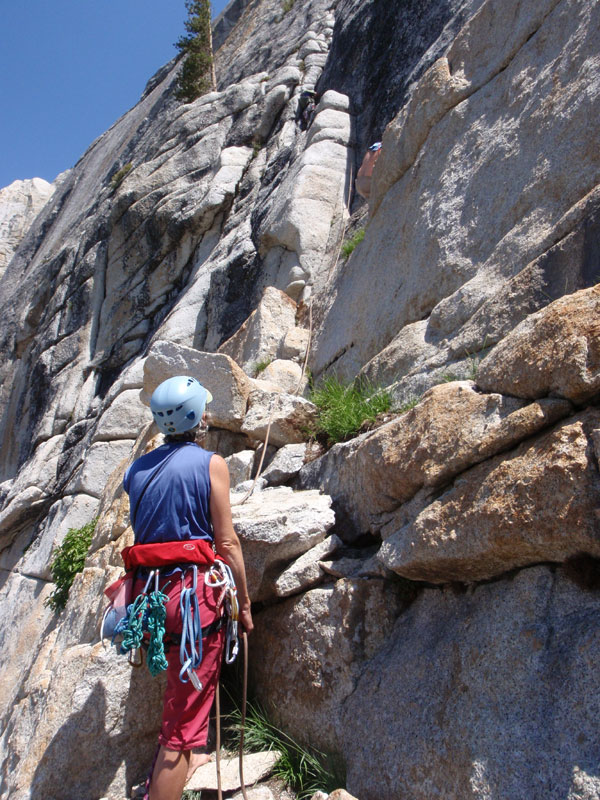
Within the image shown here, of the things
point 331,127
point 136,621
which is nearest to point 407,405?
point 136,621

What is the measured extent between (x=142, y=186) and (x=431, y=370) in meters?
15.6

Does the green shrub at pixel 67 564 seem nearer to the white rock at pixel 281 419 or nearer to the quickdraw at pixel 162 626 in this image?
the white rock at pixel 281 419

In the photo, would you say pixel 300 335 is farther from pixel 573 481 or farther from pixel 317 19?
pixel 317 19

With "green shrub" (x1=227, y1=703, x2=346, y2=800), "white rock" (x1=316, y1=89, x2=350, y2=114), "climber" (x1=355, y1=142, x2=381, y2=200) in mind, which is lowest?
"green shrub" (x1=227, y1=703, x2=346, y2=800)

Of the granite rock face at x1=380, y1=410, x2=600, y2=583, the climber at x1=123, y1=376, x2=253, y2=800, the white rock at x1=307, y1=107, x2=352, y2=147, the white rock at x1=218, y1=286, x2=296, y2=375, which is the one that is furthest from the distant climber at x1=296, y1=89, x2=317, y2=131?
the granite rock face at x1=380, y1=410, x2=600, y2=583

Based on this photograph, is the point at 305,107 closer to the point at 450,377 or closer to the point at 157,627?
the point at 450,377

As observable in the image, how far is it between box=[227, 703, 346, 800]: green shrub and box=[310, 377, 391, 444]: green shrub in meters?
2.07

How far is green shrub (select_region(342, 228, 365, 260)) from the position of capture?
823cm

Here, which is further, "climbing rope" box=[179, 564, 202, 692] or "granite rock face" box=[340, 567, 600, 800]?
"climbing rope" box=[179, 564, 202, 692]

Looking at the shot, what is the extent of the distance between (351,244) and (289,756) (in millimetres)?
6743

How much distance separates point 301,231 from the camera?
1052 centimetres

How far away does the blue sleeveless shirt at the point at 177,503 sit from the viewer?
307 centimetres

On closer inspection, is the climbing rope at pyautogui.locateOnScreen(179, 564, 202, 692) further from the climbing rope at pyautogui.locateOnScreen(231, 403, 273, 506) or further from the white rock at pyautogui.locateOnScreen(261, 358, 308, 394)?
the white rock at pyautogui.locateOnScreen(261, 358, 308, 394)

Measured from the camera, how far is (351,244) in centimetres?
864
